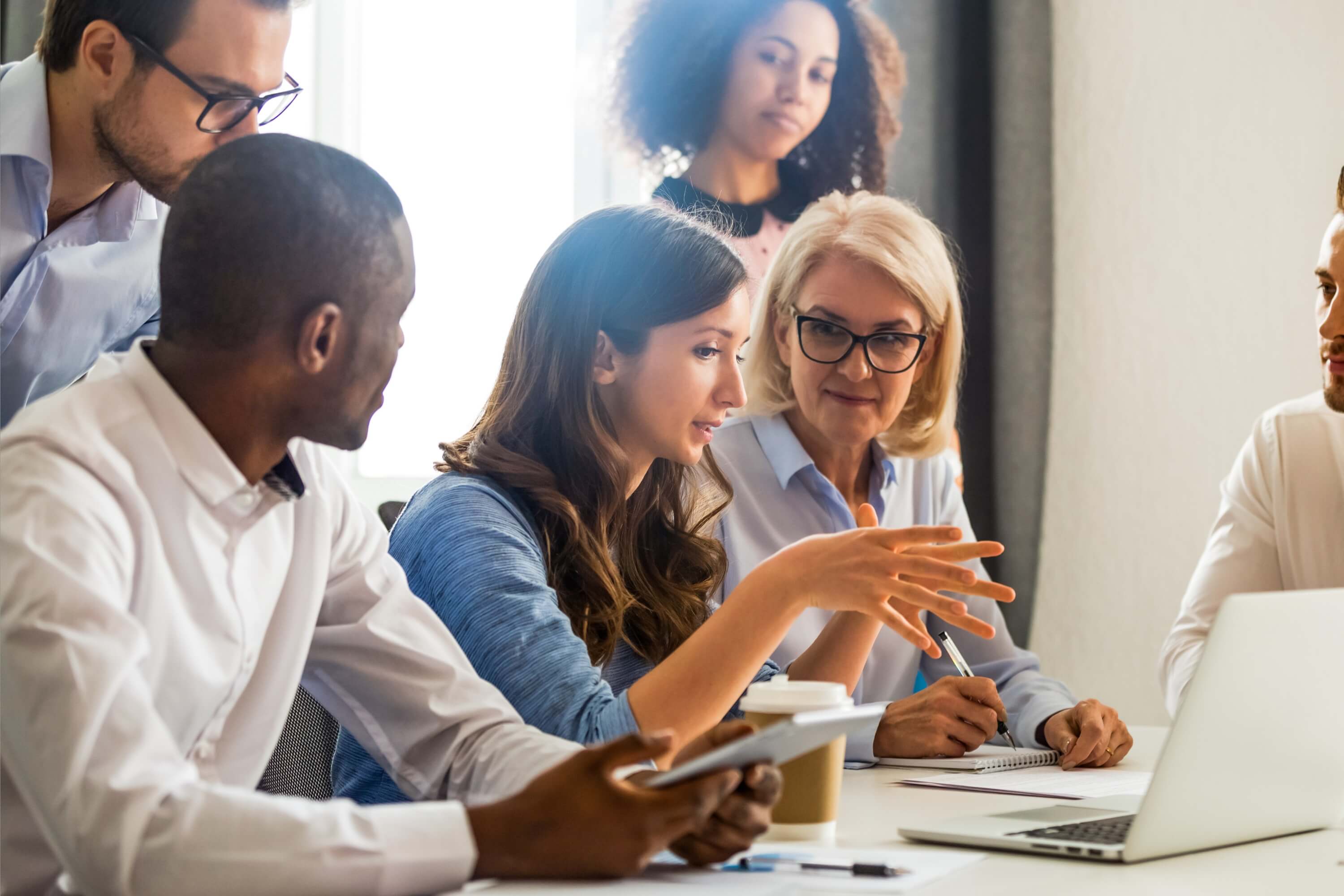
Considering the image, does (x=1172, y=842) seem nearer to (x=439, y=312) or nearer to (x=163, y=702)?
(x=163, y=702)

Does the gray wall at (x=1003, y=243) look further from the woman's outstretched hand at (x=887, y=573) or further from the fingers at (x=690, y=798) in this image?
the fingers at (x=690, y=798)

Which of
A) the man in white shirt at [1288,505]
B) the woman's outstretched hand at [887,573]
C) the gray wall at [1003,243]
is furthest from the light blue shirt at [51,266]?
the gray wall at [1003,243]

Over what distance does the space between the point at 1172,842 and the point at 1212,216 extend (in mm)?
2186

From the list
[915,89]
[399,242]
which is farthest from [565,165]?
[399,242]

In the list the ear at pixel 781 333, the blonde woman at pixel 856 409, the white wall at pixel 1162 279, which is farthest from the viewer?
the white wall at pixel 1162 279

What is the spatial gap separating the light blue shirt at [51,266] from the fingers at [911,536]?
0.89m

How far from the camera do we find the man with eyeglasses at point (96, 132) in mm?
1477

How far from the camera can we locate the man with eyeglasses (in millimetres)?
1477

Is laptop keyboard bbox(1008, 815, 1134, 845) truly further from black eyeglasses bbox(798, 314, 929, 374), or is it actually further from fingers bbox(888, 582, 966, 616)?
black eyeglasses bbox(798, 314, 929, 374)

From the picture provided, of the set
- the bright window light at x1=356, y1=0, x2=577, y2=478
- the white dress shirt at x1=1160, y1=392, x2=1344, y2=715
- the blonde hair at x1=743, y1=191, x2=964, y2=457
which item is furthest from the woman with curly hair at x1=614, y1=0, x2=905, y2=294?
the white dress shirt at x1=1160, y1=392, x2=1344, y2=715

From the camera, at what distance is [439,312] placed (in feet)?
9.17

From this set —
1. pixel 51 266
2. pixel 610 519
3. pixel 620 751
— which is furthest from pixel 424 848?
pixel 51 266

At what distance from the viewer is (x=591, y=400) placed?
147 centimetres

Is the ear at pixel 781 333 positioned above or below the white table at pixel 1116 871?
above
